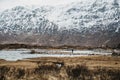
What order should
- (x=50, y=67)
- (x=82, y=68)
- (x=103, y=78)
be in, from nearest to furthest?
(x=103, y=78)
(x=82, y=68)
(x=50, y=67)

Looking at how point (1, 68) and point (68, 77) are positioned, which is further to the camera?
point (1, 68)

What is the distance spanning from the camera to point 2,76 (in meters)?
39.9

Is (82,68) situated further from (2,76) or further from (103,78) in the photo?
(2,76)

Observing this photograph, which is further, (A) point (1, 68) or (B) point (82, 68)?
(A) point (1, 68)

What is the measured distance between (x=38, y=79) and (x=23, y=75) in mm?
3264

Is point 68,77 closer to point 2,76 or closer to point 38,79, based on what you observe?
point 38,79

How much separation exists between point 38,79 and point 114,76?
366 inches

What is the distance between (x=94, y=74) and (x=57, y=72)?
16.1ft

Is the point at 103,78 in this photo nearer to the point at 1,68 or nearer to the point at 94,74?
the point at 94,74

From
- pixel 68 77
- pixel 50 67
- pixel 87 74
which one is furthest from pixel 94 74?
pixel 50 67

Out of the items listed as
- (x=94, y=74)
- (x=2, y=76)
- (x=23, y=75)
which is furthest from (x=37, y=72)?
(x=94, y=74)

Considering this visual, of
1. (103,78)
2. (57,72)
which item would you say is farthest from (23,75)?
(103,78)

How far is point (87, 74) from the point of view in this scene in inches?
1572

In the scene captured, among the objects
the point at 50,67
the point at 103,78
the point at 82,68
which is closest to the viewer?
the point at 103,78
